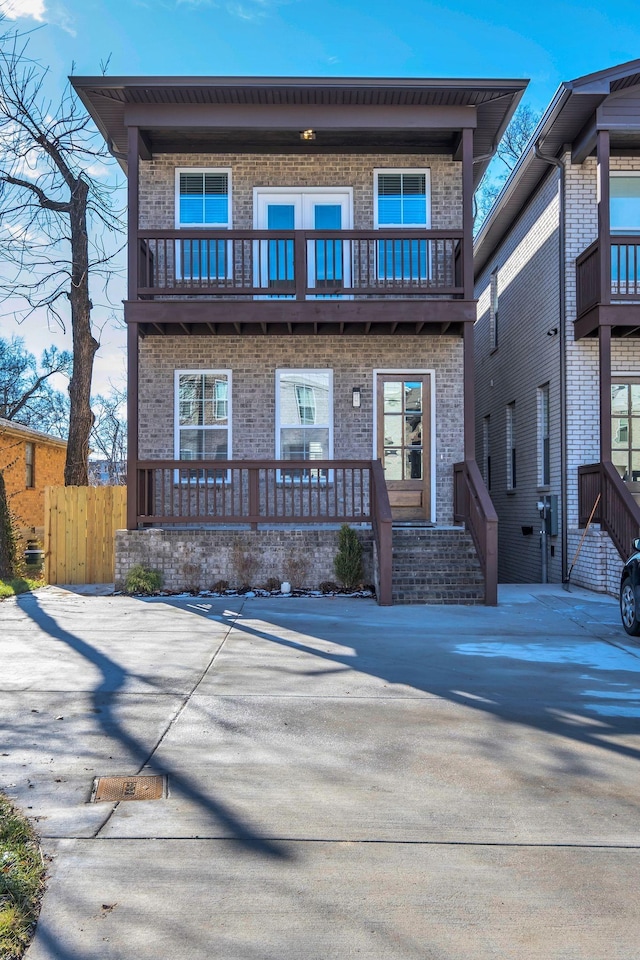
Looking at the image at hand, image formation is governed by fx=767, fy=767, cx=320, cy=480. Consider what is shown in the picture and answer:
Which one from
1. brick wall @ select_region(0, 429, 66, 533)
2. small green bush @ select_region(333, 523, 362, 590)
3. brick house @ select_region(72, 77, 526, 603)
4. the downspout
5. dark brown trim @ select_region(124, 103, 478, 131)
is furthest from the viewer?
brick wall @ select_region(0, 429, 66, 533)

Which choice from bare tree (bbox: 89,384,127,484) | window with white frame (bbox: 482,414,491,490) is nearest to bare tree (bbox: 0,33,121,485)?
window with white frame (bbox: 482,414,491,490)

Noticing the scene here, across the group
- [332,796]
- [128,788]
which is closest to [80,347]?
[128,788]

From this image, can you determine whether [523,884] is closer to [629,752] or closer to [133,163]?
[629,752]

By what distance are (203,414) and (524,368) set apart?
642 centimetres

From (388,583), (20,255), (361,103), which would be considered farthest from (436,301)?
(20,255)

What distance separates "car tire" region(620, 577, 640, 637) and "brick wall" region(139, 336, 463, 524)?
4.49 meters

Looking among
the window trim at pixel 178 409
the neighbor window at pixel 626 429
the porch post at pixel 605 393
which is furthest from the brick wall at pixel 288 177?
the neighbor window at pixel 626 429

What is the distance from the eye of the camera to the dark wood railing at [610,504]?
10.4 m

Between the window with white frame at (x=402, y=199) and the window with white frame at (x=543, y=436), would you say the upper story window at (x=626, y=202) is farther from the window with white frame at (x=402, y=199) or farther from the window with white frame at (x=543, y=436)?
the window with white frame at (x=402, y=199)

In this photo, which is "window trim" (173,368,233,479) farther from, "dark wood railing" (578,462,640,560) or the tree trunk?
"dark wood railing" (578,462,640,560)

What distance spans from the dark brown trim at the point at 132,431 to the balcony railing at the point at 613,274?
23.0ft

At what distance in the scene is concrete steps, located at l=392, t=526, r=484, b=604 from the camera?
10305 millimetres

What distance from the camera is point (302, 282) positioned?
38.4ft

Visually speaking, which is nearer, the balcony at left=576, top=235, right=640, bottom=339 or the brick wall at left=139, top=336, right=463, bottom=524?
the balcony at left=576, top=235, right=640, bottom=339
